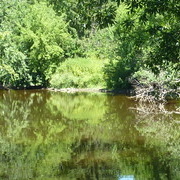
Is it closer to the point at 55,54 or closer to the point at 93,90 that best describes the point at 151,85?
the point at 93,90

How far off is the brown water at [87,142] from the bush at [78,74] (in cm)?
636

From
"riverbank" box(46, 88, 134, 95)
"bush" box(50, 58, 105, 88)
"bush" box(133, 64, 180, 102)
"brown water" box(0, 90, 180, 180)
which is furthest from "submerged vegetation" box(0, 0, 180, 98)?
"brown water" box(0, 90, 180, 180)

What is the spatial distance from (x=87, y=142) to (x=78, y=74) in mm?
Result: 16501

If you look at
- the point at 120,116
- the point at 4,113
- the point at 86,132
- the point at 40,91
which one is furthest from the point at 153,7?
the point at 40,91

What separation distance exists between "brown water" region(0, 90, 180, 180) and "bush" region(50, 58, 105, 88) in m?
6.36

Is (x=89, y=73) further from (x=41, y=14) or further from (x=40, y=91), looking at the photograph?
(x=41, y=14)

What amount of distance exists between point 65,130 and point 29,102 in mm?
7909

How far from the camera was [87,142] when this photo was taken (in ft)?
40.7

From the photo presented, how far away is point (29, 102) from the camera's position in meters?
21.8

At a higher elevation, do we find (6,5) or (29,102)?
(6,5)

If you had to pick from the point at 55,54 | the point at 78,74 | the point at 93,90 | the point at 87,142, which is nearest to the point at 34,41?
the point at 55,54

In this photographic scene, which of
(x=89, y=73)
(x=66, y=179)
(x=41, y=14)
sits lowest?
(x=66, y=179)

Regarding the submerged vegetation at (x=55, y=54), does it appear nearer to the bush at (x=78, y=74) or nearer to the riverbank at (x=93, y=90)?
the bush at (x=78, y=74)

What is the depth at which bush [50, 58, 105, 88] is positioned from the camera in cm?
2767
